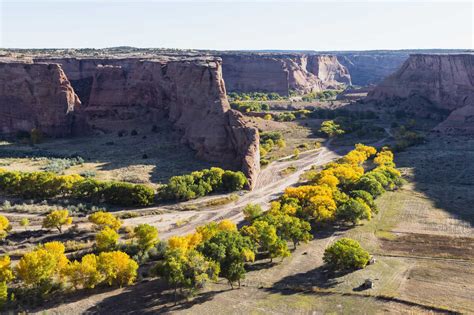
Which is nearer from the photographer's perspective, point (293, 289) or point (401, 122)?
point (293, 289)

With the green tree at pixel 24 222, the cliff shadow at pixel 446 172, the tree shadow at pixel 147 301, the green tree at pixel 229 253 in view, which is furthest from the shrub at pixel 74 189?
the cliff shadow at pixel 446 172

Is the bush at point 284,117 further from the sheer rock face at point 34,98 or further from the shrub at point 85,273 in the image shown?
the shrub at point 85,273

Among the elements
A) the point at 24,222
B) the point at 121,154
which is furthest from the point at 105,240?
the point at 121,154

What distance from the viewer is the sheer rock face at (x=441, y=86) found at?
12194 cm

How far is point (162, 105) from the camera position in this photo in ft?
353

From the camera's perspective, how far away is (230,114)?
84625 mm

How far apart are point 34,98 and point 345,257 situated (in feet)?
274

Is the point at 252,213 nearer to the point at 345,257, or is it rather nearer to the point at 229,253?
the point at 229,253

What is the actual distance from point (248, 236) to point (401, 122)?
343 feet

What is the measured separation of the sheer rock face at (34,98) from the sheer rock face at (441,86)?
100 metres

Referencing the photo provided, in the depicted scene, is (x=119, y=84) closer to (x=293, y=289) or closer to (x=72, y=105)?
(x=72, y=105)

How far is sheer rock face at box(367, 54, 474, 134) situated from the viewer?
400 ft

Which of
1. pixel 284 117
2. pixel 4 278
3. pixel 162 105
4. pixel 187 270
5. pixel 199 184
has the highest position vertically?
pixel 162 105

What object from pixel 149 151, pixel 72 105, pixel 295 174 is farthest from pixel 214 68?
pixel 72 105
